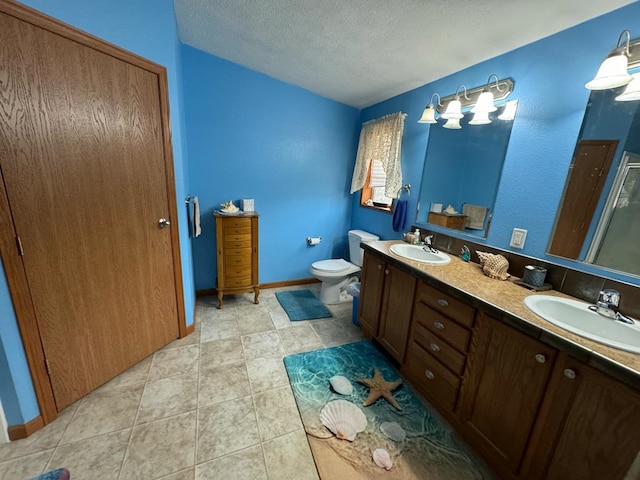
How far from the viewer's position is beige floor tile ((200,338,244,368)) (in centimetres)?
185

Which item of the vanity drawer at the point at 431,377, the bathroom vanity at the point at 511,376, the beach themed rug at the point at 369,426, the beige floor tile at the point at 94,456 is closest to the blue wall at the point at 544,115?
the bathroom vanity at the point at 511,376

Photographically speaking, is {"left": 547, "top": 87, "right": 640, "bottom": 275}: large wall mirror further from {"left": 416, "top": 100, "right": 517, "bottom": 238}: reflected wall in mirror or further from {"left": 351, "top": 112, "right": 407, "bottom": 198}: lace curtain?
{"left": 351, "top": 112, "right": 407, "bottom": 198}: lace curtain

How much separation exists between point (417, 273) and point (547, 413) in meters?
0.80

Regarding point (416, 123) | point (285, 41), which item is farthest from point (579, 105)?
point (285, 41)

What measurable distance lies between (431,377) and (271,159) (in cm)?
245

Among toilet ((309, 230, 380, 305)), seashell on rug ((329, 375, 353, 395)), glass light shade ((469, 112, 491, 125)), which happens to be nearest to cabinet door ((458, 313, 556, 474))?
seashell on rug ((329, 375, 353, 395))

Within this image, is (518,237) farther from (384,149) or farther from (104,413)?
(104,413)

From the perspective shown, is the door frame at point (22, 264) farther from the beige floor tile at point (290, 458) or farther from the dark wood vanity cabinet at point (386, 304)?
the dark wood vanity cabinet at point (386, 304)

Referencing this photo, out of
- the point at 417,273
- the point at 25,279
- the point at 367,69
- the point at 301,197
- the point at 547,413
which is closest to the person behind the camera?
the point at 547,413

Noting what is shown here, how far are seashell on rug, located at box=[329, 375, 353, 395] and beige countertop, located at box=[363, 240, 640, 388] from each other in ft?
2.88

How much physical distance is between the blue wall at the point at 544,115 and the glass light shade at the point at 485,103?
12 cm

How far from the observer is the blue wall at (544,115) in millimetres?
1220

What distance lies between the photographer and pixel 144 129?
1.57 metres

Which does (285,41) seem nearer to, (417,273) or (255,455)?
(417,273)
